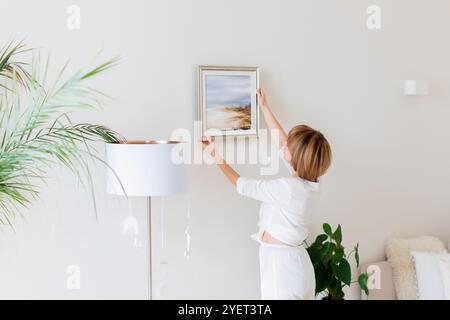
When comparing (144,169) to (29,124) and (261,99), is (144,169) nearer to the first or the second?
(29,124)

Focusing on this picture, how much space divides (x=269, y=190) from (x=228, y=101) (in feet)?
2.17

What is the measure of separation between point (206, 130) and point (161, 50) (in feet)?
1.55

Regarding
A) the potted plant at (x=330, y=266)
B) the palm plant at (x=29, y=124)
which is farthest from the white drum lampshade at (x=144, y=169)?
the potted plant at (x=330, y=266)

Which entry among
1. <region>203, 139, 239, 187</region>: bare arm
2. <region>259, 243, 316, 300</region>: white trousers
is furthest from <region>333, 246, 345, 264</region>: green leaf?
<region>203, 139, 239, 187</region>: bare arm

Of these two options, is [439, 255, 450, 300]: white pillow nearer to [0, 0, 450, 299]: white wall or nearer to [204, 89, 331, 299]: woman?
[0, 0, 450, 299]: white wall

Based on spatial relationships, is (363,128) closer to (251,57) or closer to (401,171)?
(401,171)

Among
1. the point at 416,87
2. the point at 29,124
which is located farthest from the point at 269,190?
the point at 416,87

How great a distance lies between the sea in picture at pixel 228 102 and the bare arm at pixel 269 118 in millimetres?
60

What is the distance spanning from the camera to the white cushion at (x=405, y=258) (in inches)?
134

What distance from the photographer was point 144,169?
2.41 m

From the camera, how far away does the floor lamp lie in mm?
2408

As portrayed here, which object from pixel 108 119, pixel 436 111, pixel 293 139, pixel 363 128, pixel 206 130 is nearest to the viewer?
pixel 293 139
